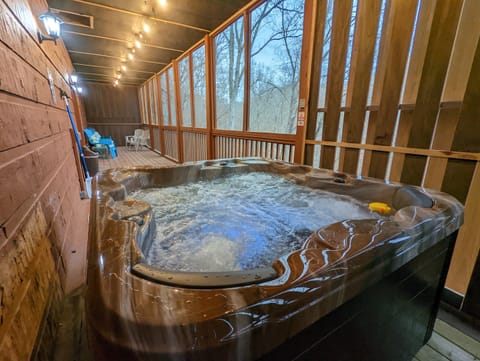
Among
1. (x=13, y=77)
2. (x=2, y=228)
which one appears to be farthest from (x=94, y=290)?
(x=13, y=77)

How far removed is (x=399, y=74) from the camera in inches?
64.2

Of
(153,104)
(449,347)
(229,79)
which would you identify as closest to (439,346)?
(449,347)

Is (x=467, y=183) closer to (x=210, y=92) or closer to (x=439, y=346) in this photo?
(x=439, y=346)

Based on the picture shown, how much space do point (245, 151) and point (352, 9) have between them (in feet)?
7.04

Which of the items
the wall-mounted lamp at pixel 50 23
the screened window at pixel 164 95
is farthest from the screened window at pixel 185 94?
the wall-mounted lamp at pixel 50 23

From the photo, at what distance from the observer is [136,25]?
3.51 meters

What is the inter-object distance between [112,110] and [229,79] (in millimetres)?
7952

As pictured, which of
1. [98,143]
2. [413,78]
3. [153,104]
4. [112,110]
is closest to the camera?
[413,78]

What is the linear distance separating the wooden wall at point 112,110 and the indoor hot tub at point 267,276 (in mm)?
10146


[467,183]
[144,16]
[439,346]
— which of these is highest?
[144,16]

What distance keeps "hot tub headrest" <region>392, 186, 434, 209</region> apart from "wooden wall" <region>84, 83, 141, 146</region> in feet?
37.0

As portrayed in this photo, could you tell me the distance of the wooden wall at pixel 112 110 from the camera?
31.8 ft

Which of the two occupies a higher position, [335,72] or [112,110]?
[112,110]

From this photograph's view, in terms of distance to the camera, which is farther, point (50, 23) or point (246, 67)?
point (246, 67)
